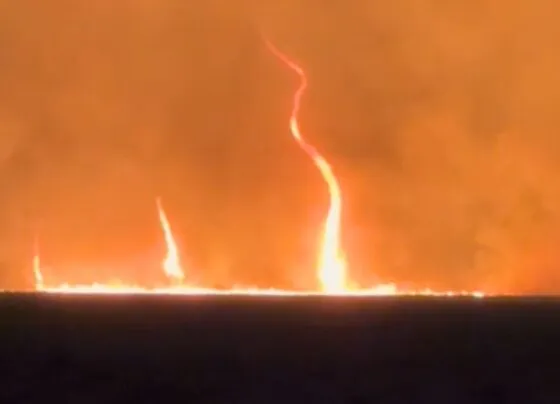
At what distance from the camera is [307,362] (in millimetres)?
62656

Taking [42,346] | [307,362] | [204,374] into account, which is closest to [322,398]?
[204,374]

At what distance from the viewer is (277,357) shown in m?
66.0

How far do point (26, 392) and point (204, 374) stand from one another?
10852 mm

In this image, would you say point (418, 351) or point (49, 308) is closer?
point (418, 351)

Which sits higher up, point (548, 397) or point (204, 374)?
point (204, 374)

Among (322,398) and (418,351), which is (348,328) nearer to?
(418,351)

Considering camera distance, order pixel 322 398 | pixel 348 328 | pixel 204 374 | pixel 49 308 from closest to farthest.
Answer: pixel 322 398, pixel 204 374, pixel 348 328, pixel 49 308

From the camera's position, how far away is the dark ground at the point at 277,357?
158ft

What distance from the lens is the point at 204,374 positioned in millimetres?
55969

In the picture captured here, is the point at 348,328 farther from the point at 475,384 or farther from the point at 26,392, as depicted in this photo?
the point at 26,392

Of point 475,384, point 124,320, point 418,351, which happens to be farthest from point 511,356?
point 124,320

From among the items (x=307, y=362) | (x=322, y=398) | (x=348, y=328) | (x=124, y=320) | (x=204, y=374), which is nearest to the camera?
(x=322, y=398)

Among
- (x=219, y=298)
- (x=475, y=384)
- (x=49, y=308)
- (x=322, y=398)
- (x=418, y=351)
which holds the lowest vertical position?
(x=322, y=398)

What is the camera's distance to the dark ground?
158 feet
